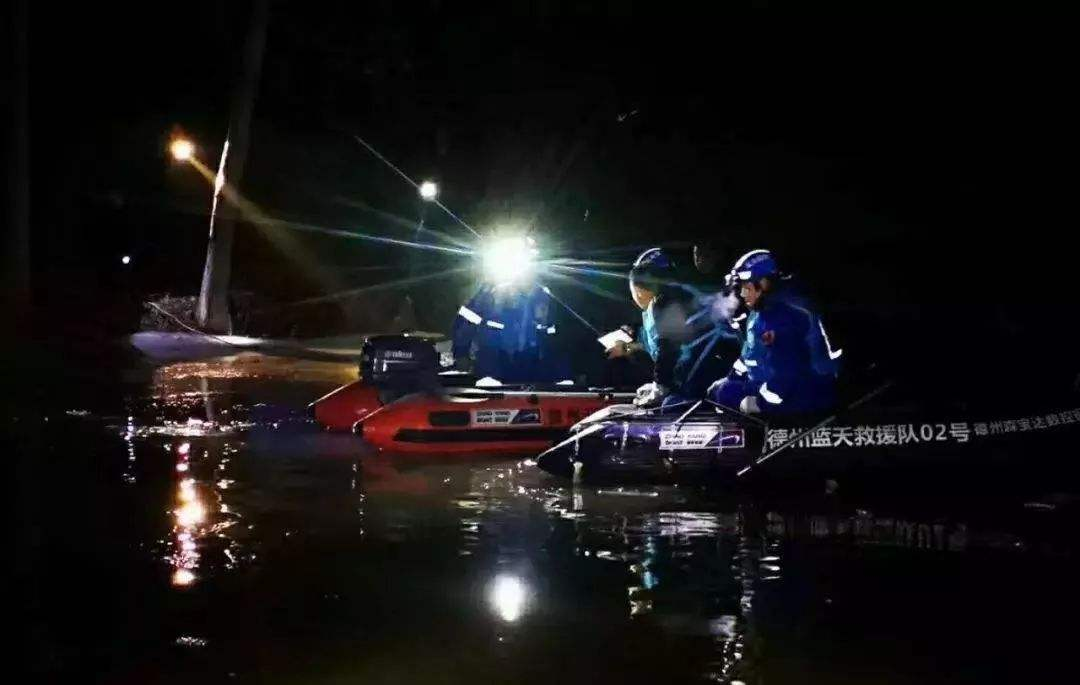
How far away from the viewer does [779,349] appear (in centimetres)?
1039

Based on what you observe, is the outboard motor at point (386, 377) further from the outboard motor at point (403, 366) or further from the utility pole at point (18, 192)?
the utility pole at point (18, 192)

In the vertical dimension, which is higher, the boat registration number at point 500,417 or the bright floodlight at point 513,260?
the bright floodlight at point 513,260

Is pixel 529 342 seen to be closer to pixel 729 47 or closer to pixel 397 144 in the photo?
pixel 729 47

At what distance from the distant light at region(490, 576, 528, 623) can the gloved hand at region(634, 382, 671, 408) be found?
389 centimetres

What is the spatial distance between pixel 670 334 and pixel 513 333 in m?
3.04

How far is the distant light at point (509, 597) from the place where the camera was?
7.04 meters

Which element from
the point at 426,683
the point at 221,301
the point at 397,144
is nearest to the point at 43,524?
the point at 426,683

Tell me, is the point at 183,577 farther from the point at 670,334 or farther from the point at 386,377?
the point at 386,377

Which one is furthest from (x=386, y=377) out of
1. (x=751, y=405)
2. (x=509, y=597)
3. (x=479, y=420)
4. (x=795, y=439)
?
(x=509, y=597)

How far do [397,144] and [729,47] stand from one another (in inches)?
661

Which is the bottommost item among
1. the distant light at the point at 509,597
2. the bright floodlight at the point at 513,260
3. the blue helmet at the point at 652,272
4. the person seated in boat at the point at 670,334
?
the distant light at the point at 509,597

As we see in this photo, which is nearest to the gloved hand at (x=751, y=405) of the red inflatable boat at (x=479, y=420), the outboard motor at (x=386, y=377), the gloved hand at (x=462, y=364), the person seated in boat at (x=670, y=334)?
the person seated in boat at (x=670, y=334)

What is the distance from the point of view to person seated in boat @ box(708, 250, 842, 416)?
10305 mm

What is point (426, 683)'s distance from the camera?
587 cm
